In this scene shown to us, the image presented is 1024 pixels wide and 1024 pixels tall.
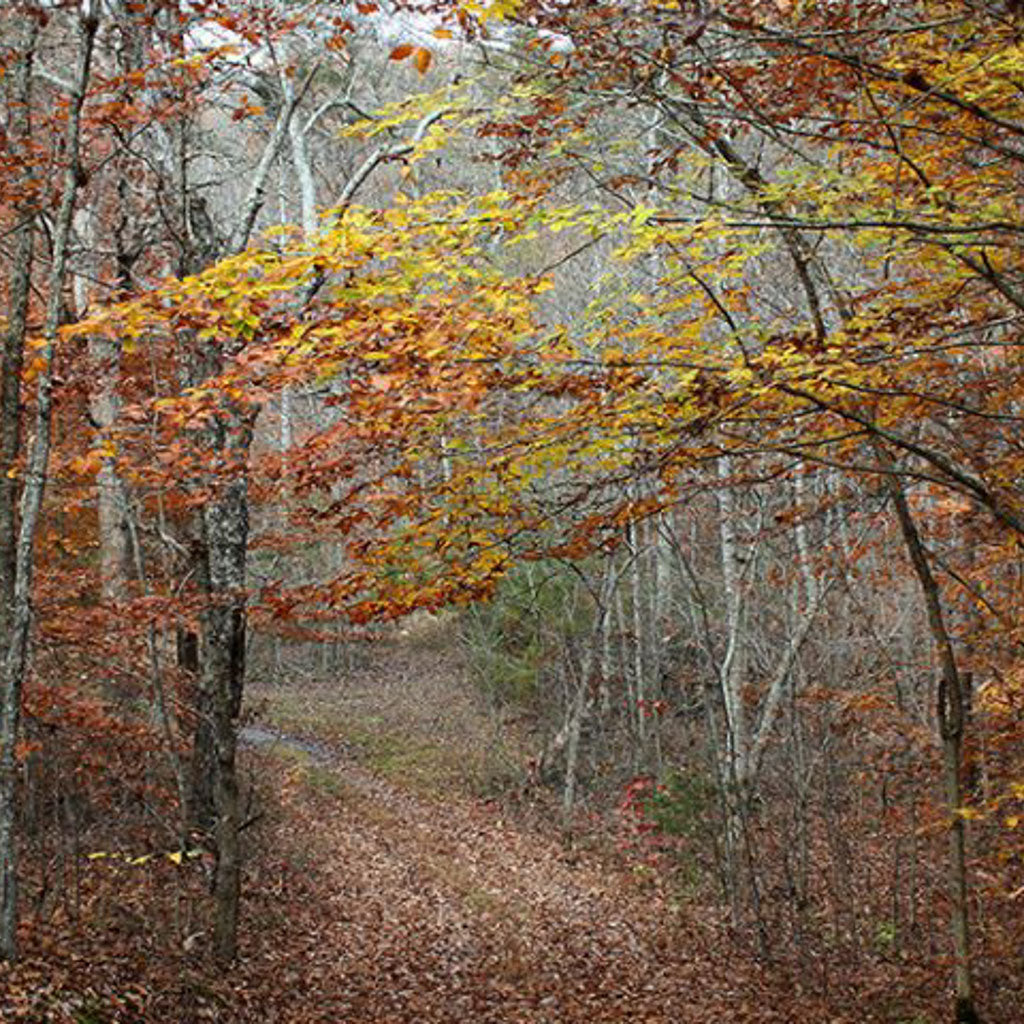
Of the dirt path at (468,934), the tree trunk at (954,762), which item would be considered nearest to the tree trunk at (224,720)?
the dirt path at (468,934)

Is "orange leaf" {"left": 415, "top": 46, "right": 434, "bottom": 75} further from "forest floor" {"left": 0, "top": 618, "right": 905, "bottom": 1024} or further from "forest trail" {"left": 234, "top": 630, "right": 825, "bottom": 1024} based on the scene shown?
"forest trail" {"left": 234, "top": 630, "right": 825, "bottom": 1024}

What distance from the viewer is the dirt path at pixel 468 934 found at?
787 centimetres

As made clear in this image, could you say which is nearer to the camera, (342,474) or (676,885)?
(342,474)

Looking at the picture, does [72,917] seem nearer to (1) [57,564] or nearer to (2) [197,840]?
(2) [197,840]

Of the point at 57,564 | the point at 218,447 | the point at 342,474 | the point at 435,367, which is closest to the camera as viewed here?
the point at 435,367

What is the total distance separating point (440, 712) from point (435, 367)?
57.5 feet

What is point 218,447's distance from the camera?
26.2 feet

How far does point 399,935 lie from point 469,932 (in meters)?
0.76

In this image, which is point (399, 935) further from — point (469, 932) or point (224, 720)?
point (224, 720)

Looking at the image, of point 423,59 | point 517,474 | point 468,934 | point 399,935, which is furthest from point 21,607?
point 468,934

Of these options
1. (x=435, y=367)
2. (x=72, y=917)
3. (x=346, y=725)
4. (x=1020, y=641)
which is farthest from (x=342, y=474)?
(x=346, y=725)

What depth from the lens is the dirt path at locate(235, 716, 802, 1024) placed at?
7871mm

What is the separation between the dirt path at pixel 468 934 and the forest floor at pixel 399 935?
3 cm

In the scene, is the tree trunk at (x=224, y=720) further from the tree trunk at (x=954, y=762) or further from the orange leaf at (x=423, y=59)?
the tree trunk at (x=954, y=762)
